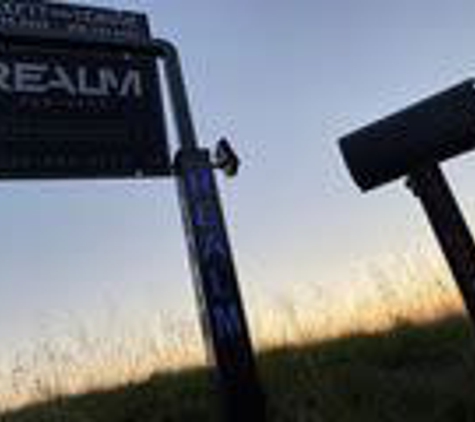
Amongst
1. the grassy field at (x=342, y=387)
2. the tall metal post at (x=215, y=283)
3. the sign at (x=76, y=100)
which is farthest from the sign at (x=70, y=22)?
the grassy field at (x=342, y=387)

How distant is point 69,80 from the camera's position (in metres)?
4.89

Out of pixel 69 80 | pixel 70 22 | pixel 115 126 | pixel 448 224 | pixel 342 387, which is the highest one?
pixel 70 22

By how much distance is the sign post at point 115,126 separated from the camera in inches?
169

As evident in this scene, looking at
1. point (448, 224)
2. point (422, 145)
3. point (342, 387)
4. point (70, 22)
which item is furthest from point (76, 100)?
point (448, 224)

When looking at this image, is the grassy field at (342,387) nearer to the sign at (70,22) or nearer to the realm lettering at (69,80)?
the realm lettering at (69,80)

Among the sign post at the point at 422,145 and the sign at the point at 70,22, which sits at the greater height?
the sign at the point at 70,22

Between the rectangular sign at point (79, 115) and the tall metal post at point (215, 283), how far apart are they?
23 cm

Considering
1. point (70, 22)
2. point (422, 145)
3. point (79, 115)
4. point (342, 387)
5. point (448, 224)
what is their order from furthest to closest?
point (70, 22) → point (79, 115) → point (342, 387) → point (422, 145) → point (448, 224)

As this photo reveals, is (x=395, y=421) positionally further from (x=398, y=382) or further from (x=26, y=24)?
(x=26, y=24)

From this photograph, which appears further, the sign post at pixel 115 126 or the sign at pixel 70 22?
the sign at pixel 70 22

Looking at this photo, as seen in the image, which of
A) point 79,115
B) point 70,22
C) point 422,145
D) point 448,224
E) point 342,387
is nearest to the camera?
point 448,224

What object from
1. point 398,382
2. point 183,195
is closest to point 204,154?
point 183,195

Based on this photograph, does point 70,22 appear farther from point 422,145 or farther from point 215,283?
point 422,145

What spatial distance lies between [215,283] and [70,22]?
206 centimetres
